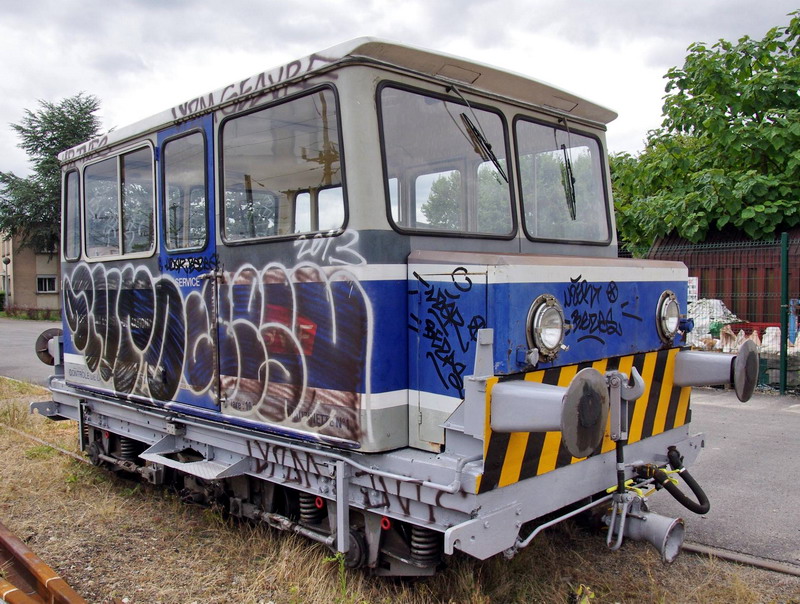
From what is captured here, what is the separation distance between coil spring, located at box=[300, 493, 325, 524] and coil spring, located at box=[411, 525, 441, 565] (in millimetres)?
840

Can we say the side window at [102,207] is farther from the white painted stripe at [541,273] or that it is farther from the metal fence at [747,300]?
the metal fence at [747,300]

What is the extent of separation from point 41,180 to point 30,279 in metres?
7.67

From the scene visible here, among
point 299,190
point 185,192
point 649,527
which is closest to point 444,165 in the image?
point 299,190

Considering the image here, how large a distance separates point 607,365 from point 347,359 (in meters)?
1.52

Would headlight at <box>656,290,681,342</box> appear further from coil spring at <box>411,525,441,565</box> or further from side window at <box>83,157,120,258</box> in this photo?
side window at <box>83,157,120,258</box>

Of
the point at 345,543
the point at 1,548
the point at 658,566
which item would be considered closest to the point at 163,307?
the point at 1,548

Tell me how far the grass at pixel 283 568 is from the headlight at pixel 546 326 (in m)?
1.31

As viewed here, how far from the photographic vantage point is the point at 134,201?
547 cm

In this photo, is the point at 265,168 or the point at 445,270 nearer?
the point at 445,270

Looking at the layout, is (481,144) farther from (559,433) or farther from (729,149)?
(729,149)

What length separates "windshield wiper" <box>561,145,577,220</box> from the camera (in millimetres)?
4730

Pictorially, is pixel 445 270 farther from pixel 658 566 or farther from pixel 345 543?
pixel 658 566

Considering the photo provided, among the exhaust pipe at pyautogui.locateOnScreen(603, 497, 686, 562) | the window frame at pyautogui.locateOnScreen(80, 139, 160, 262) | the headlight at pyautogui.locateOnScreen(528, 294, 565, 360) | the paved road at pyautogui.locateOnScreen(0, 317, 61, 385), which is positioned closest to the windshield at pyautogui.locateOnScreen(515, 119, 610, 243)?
the headlight at pyautogui.locateOnScreen(528, 294, 565, 360)

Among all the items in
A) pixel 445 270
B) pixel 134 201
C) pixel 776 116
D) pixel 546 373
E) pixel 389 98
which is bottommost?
pixel 546 373
